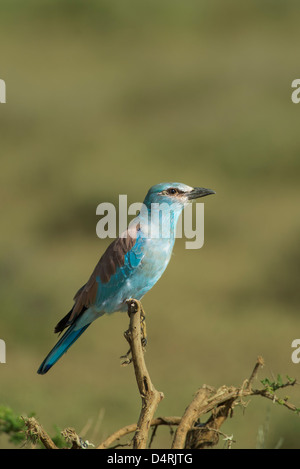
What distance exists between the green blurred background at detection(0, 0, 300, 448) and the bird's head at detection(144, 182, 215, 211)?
81 cm

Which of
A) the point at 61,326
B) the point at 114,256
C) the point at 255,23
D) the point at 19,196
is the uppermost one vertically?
the point at 255,23

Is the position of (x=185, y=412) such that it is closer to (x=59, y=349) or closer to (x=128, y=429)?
(x=128, y=429)

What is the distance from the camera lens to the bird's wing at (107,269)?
8.51 feet

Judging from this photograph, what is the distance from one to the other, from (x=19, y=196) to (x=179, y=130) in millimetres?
2499

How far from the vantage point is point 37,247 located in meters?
8.80

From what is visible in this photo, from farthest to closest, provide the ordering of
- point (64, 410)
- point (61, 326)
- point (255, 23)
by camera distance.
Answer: point (255, 23) → point (64, 410) → point (61, 326)

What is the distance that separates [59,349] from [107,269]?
12.2 inches

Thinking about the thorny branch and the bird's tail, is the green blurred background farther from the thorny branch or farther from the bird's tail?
the thorny branch

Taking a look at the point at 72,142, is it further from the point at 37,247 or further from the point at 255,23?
the point at 255,23

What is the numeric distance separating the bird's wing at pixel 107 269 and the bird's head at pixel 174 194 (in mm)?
116

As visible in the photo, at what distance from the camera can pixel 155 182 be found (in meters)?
8.62

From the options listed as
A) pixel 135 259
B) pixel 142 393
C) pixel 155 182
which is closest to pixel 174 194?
pixel 135 259

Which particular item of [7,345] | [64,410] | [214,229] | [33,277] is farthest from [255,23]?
[64,410]

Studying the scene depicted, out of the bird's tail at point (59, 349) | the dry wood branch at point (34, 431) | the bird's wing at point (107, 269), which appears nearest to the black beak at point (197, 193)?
the bird's wing at point (107, 269)
